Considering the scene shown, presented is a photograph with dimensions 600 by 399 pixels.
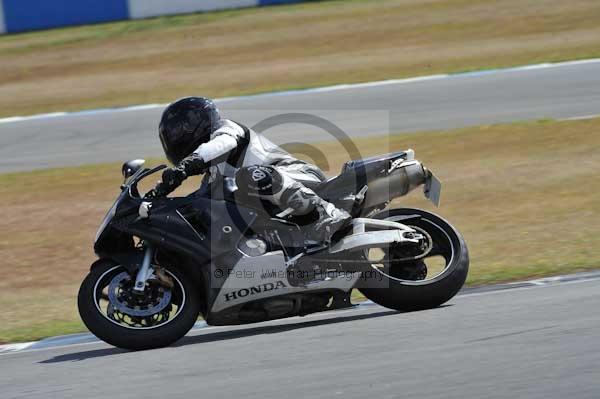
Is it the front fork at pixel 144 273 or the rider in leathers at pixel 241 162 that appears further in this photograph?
the rider in leathers at pixel 241 162

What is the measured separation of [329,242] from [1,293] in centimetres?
349

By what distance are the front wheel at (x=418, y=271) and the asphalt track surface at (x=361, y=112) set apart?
6542 mm

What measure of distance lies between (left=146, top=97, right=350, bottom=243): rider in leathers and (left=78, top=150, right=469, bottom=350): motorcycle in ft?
0.24

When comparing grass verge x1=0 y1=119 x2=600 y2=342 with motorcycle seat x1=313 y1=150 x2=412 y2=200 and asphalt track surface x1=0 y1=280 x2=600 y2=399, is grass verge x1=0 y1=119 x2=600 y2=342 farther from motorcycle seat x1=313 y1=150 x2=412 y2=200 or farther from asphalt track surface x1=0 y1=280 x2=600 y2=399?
motorcycle seat x1=313 y1=150 x2=412 y2=200

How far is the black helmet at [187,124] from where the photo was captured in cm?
600

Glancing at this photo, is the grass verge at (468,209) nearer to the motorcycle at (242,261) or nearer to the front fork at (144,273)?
the motorcycle at (242,261)

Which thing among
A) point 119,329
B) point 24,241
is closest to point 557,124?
point 24,241

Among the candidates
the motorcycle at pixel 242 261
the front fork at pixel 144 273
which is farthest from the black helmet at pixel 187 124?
the front fork at pixel 144 273

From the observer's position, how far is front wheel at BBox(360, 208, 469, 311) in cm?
605

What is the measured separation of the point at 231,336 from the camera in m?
6.07

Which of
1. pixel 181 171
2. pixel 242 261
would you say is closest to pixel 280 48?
pixel 242 261

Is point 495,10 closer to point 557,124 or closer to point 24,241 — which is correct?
point 557,124

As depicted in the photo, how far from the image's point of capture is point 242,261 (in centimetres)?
590

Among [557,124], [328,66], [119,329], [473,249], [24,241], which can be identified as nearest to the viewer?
[119,329]
